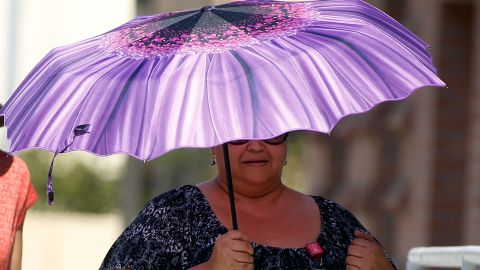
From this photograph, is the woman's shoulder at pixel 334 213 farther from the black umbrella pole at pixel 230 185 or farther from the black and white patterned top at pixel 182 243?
the black umbrella pole at pixel 230 185

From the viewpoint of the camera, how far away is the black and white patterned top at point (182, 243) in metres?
4.32

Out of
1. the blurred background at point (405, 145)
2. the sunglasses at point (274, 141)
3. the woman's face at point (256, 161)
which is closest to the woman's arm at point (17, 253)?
the woman's face at point (256, 161)

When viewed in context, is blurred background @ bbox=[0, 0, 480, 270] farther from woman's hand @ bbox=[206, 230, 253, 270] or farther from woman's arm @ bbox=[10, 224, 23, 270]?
woman's hand @ bbox=[206, 230, 253, 270]

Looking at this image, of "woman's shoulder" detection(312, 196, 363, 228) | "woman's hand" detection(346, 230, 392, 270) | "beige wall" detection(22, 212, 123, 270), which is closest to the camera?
"woman's hand" detection(346, 230, 392, 270)

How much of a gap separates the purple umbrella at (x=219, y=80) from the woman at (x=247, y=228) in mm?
346

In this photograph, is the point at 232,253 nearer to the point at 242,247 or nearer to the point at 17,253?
the point at 242,247

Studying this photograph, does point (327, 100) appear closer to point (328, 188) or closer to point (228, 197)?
point (228, 197)

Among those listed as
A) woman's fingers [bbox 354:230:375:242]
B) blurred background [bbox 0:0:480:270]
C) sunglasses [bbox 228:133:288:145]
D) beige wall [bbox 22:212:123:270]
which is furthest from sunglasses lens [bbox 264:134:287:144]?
beige wall [bbox 22:212:123:270]

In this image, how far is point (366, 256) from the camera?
14.4 ft

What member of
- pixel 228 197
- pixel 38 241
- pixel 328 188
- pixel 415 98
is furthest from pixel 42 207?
pixel 228 197

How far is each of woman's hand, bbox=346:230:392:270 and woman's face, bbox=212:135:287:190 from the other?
1.01 feet

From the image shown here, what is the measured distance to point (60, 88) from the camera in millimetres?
4242

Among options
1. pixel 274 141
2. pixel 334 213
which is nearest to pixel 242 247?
pixel 274 141

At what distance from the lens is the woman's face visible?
432cm
